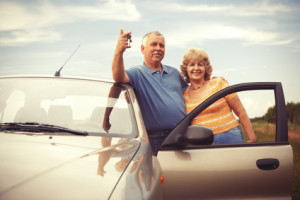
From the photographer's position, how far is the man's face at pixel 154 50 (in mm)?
3915

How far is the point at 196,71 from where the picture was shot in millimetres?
3660

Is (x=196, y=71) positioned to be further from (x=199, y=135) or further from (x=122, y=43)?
(x=199, y=135)

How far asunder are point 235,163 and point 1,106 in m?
2.04

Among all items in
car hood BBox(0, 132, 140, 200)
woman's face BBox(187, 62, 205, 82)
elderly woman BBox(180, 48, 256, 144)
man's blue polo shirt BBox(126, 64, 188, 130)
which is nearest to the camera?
car hood BBox(0, 132, 140, 200)

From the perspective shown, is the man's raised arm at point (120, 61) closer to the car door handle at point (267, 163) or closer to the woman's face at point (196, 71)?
the woman's face at point (196, 71)

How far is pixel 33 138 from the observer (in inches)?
74.4

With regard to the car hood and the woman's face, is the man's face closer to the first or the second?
the woman's face

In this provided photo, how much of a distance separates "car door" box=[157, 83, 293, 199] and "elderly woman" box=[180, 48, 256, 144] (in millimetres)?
512

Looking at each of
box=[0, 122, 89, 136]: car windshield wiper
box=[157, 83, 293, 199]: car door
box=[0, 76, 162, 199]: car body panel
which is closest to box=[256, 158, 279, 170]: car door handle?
box=[157, 83, 293, 199]: car door

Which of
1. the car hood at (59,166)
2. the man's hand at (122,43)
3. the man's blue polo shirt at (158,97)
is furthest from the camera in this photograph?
the man's blue polo shirt at (158,97)

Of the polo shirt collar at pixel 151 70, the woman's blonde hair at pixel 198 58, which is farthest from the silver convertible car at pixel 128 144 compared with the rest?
the woman's blonde hair at pixel 198 58

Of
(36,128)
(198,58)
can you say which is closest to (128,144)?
(36,128)

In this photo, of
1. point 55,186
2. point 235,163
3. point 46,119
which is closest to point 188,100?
point 235,163

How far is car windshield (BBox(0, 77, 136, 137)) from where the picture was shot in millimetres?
2369
